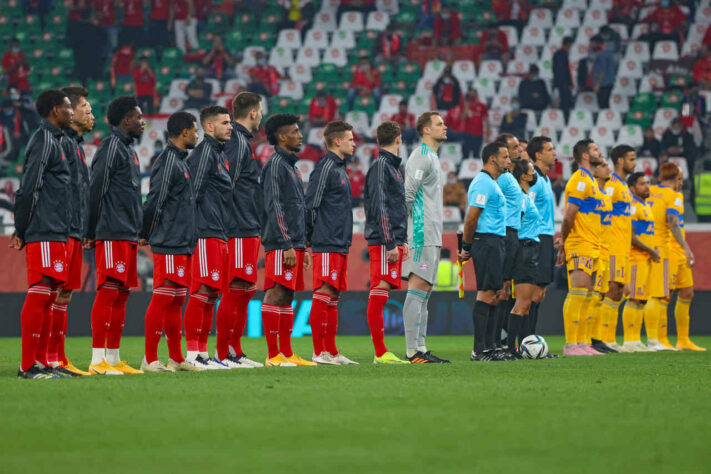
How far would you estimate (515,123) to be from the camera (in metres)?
23.3

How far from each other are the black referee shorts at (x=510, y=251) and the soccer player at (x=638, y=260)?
2387 mm

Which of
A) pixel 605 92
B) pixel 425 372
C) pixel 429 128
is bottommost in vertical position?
pixel 425 372

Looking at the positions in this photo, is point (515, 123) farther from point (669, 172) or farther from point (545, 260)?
point (545, 260)

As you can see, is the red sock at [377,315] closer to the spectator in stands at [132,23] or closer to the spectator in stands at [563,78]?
the spectator in stands at [563,78]

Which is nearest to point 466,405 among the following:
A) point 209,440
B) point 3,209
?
point 209,440

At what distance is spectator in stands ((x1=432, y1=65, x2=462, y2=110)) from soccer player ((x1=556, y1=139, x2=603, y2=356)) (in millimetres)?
11700

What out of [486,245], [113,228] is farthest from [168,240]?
[486,245]

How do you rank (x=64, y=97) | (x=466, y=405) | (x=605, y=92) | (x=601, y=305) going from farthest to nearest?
(x=605, y=92)
(x=601, y=305)
(x=64, y=97)
(x=466, y=405)

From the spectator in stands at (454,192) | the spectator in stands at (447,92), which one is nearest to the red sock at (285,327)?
the spectator in stands at (454,192)

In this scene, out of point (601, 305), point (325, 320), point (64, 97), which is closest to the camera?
point (64, 97)

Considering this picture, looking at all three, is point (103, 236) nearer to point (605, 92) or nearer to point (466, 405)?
point (466, 405)

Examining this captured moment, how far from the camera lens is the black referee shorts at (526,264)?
11.5 metres

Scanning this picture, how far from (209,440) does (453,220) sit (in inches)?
591

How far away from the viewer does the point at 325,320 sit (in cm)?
1012
